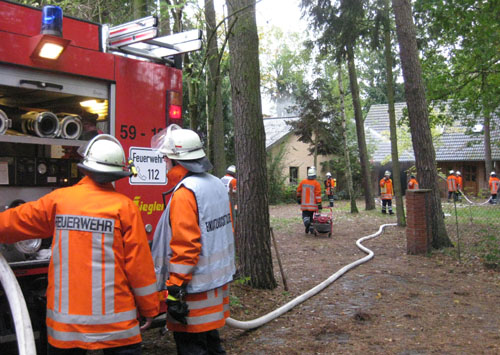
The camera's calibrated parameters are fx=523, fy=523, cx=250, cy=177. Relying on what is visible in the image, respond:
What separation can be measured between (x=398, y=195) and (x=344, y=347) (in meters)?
11.3

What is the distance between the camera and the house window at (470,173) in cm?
3734

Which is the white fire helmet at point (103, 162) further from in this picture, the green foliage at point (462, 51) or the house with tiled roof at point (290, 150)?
the house with tiled roof at point (290, 150)

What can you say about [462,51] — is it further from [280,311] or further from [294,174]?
[294,174]

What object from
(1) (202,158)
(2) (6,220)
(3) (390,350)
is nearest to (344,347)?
(3) (390,350)

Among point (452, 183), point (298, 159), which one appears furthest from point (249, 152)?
point (298, 159)

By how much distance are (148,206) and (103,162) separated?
1451 mm

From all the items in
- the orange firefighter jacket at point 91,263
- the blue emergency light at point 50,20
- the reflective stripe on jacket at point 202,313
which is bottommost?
the reflective stripe on jacket at point 202,313

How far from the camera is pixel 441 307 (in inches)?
263

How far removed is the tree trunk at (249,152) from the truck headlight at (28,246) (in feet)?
11.1

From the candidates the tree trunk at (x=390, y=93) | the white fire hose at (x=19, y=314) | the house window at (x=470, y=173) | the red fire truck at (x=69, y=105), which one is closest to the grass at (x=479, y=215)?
the tree trunk at (x=390, y=93)

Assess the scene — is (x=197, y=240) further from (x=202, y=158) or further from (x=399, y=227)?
(x=399, y=227)

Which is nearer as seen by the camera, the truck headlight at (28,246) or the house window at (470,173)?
the truck headlight at (28,246)

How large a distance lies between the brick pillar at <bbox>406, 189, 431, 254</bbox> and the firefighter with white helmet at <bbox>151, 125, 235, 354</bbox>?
299 inches

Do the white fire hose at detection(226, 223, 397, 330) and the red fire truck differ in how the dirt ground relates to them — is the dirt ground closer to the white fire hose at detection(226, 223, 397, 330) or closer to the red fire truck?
the white fire hose at detection(226, 223, 397, 330)
